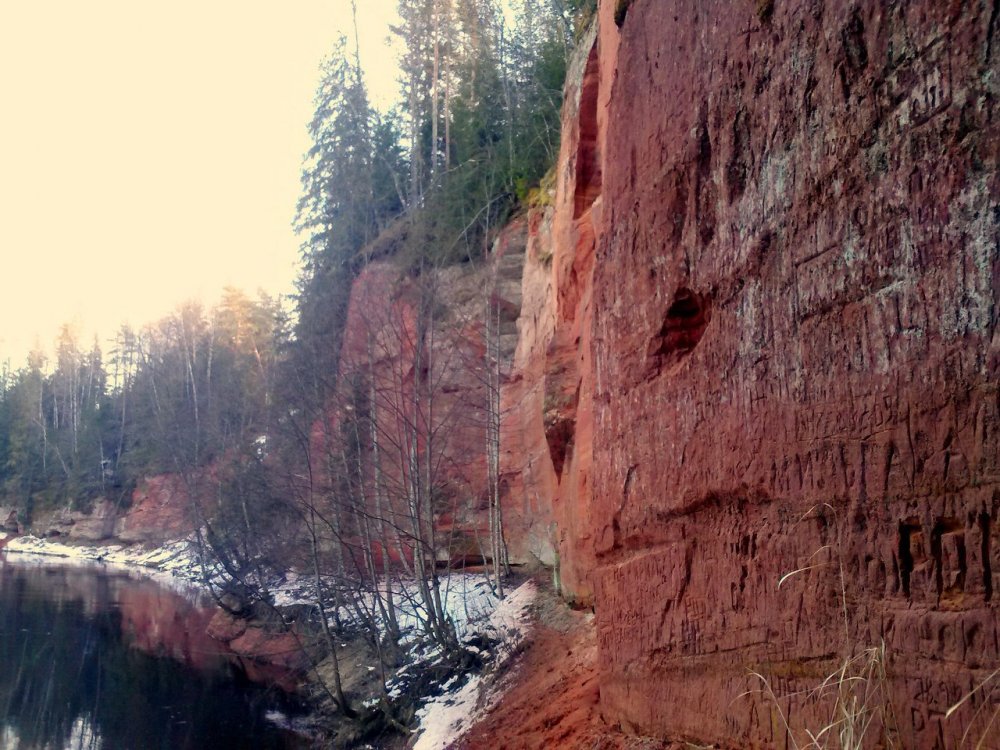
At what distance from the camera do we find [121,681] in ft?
65.9

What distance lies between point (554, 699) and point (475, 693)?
12.6 ft

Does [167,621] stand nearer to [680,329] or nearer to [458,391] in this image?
[458,391]

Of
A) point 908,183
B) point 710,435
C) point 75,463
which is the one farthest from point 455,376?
point 75,463

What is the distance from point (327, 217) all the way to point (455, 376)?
1188 cm

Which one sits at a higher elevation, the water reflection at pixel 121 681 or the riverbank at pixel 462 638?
the riverbank at pixel 462 638

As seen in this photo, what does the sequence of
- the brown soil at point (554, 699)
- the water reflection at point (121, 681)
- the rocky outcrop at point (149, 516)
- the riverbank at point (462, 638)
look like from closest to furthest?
the brown soil at point (554, 699)
the riverbank at point (462, 638)
the water reflection at point (121, 681)
the rocky outcrop at point (149, 516)

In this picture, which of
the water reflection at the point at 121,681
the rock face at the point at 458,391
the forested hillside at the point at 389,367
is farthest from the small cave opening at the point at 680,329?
→ the water reflection at the point at 121,681

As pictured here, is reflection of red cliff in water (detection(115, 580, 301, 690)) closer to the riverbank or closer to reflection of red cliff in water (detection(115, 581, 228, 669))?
reflection of red cliff in water (detection(115, 581, 228, 669))

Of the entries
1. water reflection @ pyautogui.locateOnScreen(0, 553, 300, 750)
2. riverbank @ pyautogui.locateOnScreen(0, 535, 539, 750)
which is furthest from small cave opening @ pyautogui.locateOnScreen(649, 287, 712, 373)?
water reflection @ pyautogui.locateOnScreen(0, 553, 300, 750)

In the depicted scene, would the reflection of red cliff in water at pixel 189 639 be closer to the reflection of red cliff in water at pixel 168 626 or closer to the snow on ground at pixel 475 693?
the reflection of red cliff in water at pixel 168 626

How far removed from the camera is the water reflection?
1617 cm

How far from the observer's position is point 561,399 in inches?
486

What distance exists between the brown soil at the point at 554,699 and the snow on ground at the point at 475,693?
1.30ft

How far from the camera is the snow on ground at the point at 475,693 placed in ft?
37.4
